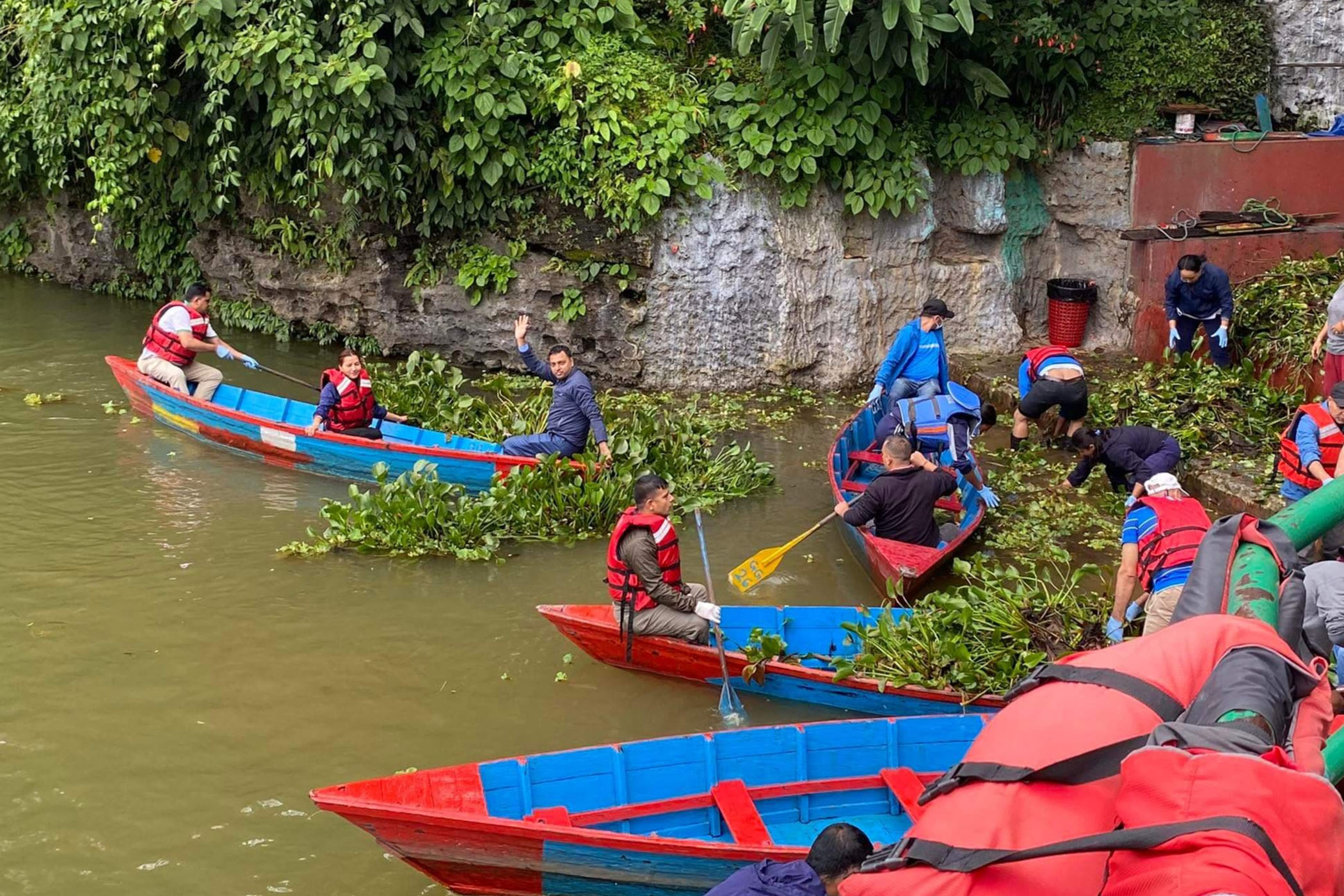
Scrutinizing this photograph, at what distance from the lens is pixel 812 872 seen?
4.04 meters

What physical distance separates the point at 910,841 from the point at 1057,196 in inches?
556

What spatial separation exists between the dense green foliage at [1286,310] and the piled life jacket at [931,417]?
3.55 m

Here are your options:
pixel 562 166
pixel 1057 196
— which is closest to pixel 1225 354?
pixel 1057 196

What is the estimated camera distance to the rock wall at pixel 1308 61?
14.7 metres

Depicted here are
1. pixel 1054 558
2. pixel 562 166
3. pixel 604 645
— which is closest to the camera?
pixel 604 645

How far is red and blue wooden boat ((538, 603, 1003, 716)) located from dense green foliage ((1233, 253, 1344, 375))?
20.9 feet

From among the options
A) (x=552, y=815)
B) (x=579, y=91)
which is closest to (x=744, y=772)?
(x=552, y=815)

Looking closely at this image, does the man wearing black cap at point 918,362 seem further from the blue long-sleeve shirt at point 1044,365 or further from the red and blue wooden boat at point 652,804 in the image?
the red and blue wooden boat at point 652,804

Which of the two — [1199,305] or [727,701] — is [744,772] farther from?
[1199,305]

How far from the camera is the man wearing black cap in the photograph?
37.1 feet

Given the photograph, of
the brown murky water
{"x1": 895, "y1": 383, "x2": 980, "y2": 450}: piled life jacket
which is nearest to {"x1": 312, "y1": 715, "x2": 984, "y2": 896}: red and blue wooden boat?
the brown murky water

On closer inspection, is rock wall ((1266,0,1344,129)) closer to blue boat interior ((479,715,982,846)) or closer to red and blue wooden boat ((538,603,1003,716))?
red and blue wooden boat ((538,603,1003,716))

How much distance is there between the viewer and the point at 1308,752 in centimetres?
182

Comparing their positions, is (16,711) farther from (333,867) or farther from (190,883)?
(333,867)
